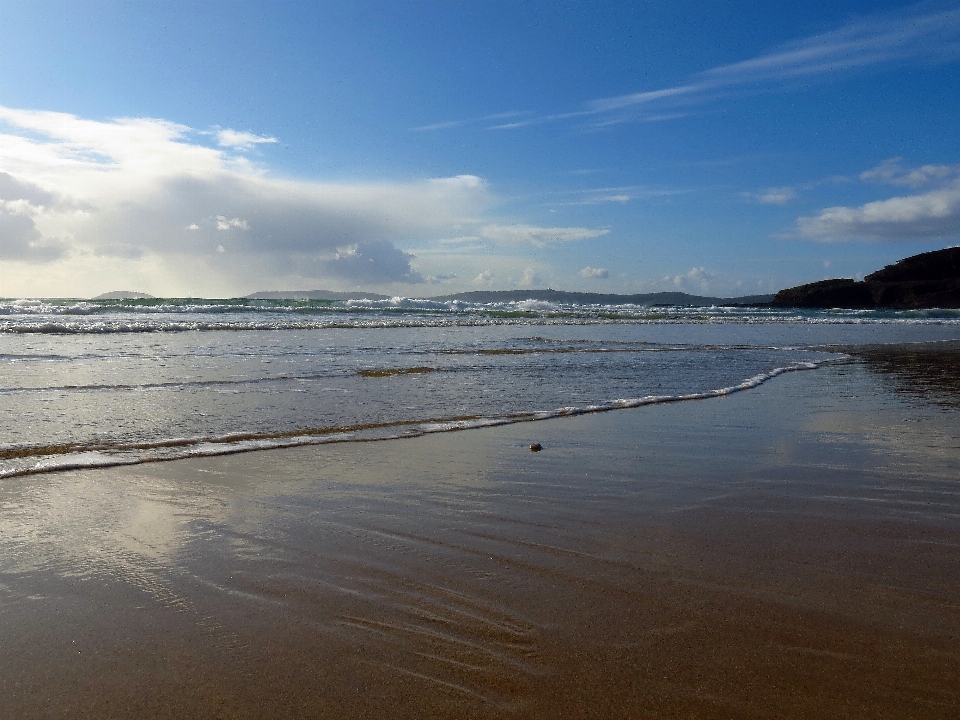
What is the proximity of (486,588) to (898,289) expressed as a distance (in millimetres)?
72280

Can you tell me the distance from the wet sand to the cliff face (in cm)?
6567

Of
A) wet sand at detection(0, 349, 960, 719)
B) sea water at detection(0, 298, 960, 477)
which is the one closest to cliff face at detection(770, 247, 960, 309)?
sea water at detection(0, 298, 960, 477)

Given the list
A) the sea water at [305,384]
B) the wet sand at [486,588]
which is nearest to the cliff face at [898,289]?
the sea water at [305,384]

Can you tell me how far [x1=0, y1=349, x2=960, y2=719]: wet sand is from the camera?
2.13 m

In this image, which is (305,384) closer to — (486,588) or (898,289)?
(486,588)

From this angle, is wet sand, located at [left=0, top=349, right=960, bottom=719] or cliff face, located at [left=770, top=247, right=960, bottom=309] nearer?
wet sand, located at [left=0, top=349, right=960, bottom=719]

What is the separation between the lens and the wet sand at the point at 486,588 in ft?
6.98

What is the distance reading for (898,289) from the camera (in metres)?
63.7

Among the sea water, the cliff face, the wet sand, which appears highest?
the cliff face

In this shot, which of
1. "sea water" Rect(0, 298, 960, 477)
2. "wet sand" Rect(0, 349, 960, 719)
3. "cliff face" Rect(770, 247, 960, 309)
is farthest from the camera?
"cliff face" Rect(770, 247, 960, 309)

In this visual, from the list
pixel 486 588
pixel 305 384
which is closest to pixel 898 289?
pixel 305 384

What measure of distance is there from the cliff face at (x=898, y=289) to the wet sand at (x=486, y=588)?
65.7m

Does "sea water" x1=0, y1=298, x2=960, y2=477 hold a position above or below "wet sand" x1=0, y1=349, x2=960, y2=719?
above

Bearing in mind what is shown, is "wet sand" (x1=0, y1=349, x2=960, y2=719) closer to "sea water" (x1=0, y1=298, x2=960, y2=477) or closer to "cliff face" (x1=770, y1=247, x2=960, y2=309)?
"sea water" (x1=0, y1=298, x2=960, y2=477)
